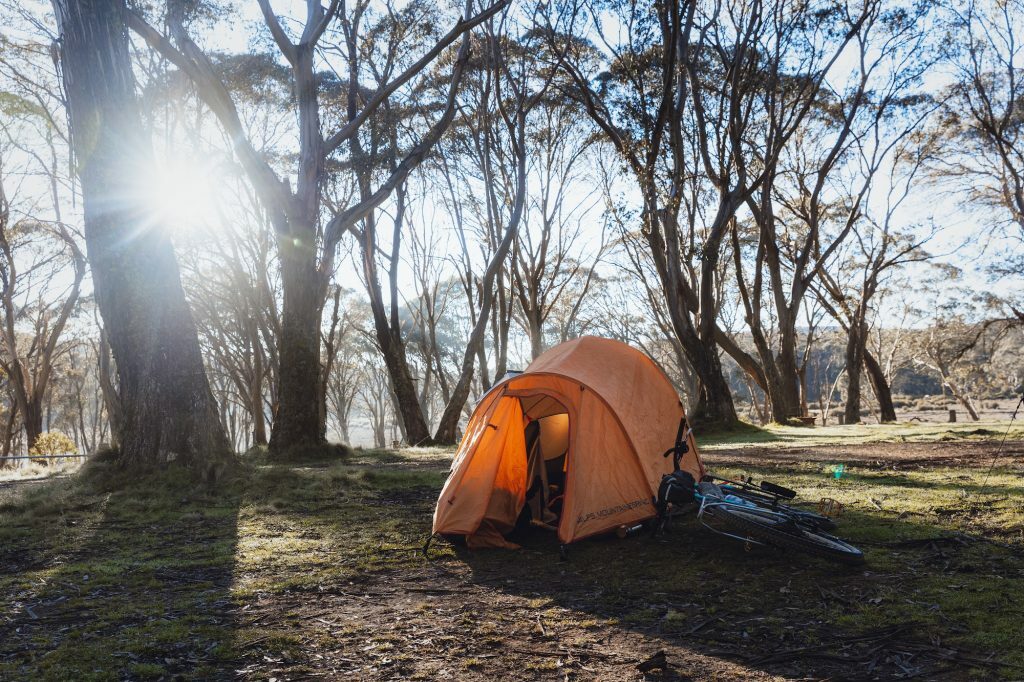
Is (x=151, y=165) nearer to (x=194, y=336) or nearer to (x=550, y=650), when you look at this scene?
(x=194, y=336)

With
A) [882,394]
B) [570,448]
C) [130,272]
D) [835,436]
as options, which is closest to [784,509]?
[570,448]

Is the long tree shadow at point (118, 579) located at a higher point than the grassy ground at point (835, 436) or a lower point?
higher

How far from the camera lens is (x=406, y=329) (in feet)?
115

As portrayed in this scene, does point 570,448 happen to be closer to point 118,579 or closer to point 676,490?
point 676,490

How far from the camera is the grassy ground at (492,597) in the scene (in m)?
3.24

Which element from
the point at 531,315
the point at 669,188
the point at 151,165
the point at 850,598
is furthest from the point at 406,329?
the point at 850,598

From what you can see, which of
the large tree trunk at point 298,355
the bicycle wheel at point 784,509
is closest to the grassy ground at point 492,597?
the bicycle wheel at point 784,509

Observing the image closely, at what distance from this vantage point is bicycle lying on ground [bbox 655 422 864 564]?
4.49 m

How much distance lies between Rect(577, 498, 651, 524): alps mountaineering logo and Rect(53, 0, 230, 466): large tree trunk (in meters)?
5.08

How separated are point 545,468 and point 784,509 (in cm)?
217

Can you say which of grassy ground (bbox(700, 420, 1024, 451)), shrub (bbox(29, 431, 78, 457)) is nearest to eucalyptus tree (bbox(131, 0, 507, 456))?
grassy ground (bbox(700, 420, 1024, 451))

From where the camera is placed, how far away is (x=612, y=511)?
18.1ft

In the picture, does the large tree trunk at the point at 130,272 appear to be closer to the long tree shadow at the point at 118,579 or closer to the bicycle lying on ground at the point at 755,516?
the long tree shadow at the point at 118,579

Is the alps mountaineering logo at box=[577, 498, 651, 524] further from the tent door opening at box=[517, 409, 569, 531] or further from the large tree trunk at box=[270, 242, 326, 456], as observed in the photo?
the large tree trunk at box=[270, 242, 326, 456]
